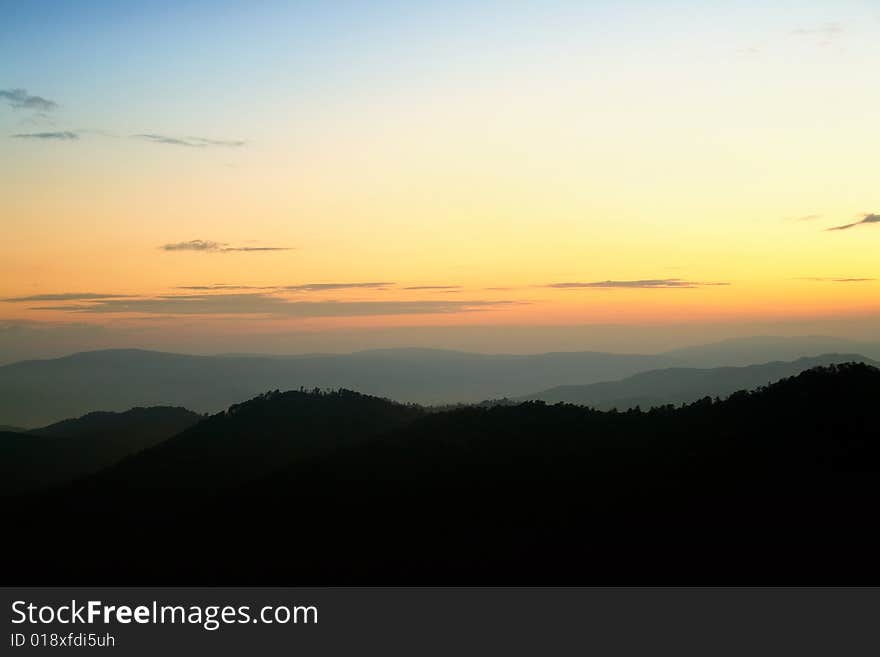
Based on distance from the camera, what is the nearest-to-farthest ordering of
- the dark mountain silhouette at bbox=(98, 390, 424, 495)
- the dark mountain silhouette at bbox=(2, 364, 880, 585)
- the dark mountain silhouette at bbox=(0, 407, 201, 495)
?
the dark mountain silhouette at bbox=(2, 364, 880, 585) < the dark mountain silhouette at bbox=(98, 390, 424, 495) < the dark mountain silhouette at bbox=(0, 407, 201, 495)

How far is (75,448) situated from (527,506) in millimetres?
66516

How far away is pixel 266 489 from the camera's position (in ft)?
155

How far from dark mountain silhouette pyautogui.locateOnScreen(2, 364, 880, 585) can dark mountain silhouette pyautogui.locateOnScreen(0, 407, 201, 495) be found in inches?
682

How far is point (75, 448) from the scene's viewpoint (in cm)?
8338

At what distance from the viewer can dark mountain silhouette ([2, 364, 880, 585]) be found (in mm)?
29047

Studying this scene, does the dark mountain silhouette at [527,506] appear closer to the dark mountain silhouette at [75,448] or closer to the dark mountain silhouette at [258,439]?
the dark mountain silhouette at [258,439]

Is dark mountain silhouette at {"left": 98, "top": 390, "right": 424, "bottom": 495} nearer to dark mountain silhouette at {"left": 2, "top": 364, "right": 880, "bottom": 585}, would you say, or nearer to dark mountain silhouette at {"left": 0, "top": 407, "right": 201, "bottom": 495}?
dark mountain silhouette at {"left": 2, "top": 364, "right": 880, "bottom": 585}

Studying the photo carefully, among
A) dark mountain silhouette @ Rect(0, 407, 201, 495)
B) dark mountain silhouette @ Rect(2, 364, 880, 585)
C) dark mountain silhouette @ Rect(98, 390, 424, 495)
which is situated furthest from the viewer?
dark mountain silhouette @ Rect(0, 407, 201, 495)

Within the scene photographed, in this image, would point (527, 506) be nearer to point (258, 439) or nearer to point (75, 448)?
point (258, 439)

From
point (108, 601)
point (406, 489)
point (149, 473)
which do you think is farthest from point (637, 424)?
point (149, 473)

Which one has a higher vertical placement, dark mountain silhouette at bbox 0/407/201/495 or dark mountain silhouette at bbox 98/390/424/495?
dark mountain silhouette at bbox 98/390/424/495

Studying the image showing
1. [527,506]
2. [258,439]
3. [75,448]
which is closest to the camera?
[527,506]

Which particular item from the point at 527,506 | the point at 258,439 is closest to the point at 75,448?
the point at 258,439

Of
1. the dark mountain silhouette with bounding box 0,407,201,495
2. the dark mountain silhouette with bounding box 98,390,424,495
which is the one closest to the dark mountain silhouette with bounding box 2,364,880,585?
the dark mountain silhouette with bounding box 98,390,424,495
